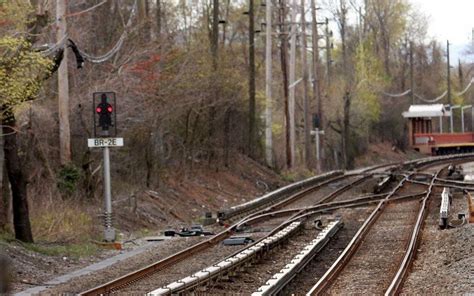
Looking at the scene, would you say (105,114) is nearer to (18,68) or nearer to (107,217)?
(107,217)

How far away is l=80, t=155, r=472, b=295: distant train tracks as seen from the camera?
53.6 ft

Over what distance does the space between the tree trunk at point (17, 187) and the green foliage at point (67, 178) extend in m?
5.14

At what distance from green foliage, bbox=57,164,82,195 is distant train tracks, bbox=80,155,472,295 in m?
4.46

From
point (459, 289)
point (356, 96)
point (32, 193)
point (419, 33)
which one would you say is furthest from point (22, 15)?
point (419, 33)

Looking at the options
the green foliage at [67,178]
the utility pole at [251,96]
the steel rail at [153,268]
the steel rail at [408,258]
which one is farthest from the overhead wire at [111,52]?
the steel rail at [408,258]

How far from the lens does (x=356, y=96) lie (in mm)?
73500

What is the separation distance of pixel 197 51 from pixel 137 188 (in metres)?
7.97

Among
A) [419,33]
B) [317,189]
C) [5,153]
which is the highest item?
[419,33]

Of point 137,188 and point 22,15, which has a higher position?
point 22,15

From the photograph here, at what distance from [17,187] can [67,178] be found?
5.44m

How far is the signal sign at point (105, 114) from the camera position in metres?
23.5

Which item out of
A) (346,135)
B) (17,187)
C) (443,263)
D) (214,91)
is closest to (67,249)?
(17,187)

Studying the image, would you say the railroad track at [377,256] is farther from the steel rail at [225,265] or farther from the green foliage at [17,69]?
the green foliage at [17,69]

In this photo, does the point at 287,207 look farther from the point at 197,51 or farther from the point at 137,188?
the point at 197,51
